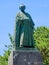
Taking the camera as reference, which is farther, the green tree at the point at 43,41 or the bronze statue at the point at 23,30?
the green tree at the point at 43,41

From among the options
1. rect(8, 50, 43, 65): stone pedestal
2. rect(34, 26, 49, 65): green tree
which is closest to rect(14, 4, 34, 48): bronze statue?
rect(8, 50, 43, 65): stone pedestal

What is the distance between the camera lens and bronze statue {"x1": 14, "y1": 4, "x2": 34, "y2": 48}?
67.8 feet

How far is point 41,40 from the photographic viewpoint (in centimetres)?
4022

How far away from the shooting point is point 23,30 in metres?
20.9

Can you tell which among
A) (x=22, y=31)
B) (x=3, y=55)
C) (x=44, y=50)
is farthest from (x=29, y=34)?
(x=3, y=55)

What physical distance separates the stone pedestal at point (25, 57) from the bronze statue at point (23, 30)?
1.34 feet

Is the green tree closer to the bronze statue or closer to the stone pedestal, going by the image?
the bronze statue

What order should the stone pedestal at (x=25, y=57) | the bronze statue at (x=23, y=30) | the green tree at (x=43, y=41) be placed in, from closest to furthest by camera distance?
1. the stone pedestal at (x=25, y=57)
2. the bronze statue at (x=23, y=30)
3. the green tree at (x=43, y=41)

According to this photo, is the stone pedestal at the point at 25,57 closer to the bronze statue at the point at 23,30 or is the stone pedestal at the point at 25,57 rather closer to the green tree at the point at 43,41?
the bronze statue at the point at 23,30

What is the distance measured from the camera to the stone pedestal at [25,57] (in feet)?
66.5

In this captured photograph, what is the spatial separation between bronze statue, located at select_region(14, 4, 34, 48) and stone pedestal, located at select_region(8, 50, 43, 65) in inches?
16.0

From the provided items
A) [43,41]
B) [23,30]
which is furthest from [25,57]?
[43,41]

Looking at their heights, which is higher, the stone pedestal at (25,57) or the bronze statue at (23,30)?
the bronze statue at (23,30)

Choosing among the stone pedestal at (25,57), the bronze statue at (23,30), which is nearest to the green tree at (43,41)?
the bronze statue at (23,30)
